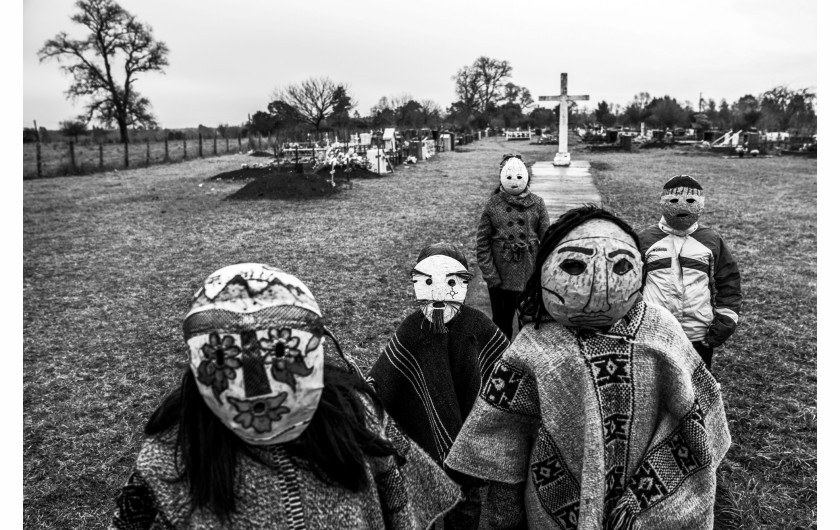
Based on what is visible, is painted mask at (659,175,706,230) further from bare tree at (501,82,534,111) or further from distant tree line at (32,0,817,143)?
bare tree at (501,82,534,111)

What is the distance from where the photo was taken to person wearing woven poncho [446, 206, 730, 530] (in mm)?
1853

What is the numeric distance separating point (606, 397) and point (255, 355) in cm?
107

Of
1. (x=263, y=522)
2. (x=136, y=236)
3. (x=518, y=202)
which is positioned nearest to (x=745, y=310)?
(x=518, y=202)

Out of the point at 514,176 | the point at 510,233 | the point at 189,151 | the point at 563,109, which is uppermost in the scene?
the point at 563,109

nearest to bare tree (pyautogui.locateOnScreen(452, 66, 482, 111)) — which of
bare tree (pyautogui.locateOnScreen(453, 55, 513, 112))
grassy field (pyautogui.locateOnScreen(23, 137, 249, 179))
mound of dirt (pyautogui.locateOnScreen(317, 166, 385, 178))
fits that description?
bare tree (pyautogui.locateOnScreen(453, 55, 513, 112))

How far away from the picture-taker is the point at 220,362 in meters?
1.49

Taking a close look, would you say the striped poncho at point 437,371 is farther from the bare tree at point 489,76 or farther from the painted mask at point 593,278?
the bare tree at point 489,76

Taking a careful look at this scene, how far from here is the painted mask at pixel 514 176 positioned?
4391 mm

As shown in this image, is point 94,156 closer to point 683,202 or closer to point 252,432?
point 683,202

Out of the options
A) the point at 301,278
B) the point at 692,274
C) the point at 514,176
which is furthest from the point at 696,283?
the point at 301,278

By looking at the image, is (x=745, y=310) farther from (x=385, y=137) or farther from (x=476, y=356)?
(x=385, y=137)

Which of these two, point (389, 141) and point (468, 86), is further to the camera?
point (468, 86)

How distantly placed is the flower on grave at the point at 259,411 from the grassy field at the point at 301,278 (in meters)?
2.54

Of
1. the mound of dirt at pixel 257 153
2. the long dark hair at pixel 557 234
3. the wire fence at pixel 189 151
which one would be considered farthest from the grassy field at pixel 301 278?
the mound of dirt at pixel 257 153
